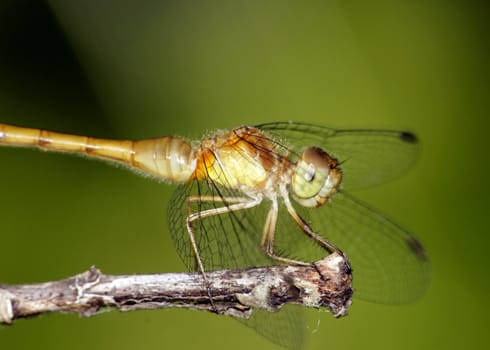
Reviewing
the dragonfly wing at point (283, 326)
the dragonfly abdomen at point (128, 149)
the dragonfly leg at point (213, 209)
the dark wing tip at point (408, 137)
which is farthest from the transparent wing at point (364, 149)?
the dragonfly wing at point (283, 326)

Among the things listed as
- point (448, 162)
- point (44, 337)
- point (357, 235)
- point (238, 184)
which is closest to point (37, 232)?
point (44, 337)

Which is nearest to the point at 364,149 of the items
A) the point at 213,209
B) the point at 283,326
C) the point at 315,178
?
the point at 315,178

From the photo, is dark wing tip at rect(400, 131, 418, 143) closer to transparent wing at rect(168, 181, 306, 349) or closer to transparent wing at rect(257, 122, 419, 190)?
transparent wing at rect(257, 122, 419, 190)

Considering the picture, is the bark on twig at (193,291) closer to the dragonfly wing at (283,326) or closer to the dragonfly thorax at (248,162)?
the dragonfly wing at (283,326)

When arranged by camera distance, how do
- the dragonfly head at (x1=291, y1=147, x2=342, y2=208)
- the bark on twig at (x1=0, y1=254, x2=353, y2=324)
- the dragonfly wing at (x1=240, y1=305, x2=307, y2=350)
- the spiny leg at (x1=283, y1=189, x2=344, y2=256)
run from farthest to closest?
1. the dragonfly head at (x1=291, y1=147, x2=342, y2=208)
2. the dragonfly wing at (x1=240, y1=305, x2=307, y2=350)
3. the spiny leg at (x1=283, y1=189, x2=344, y2=256)
4. the bark on twig at (x1=0, y1=254, x2=353, y2=324)

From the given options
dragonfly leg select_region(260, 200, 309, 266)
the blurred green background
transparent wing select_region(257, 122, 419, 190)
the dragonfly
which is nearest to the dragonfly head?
the dragonfly

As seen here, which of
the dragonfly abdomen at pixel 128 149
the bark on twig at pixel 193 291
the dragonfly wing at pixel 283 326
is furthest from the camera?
the dragonfly abdomen at pixel 128 149
